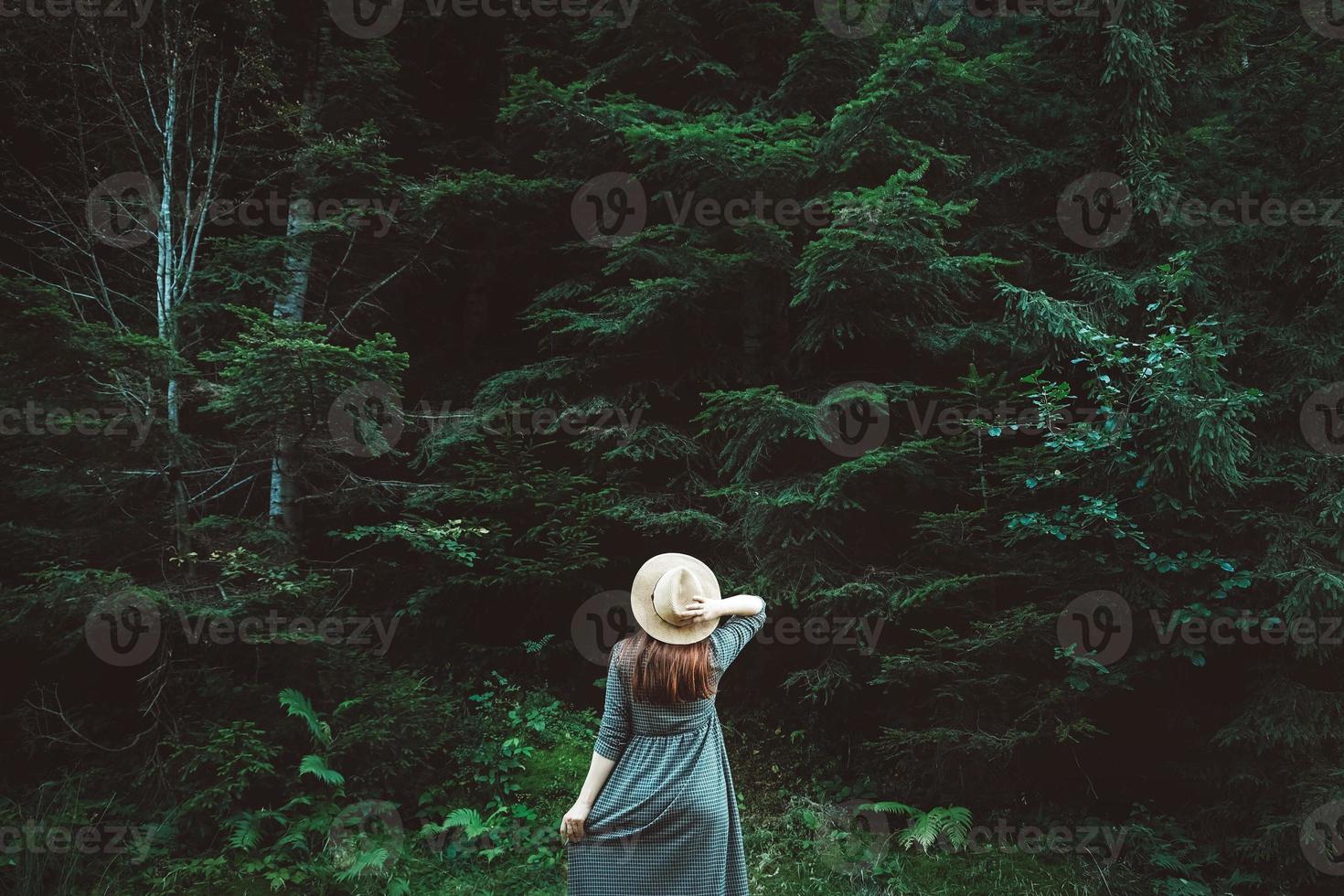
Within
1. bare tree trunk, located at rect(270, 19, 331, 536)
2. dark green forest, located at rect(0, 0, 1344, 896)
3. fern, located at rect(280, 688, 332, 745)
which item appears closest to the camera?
dark green forest, located at rect(0, 0, 1344, 896)

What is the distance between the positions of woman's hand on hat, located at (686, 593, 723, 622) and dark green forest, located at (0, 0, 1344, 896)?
9.74 feet

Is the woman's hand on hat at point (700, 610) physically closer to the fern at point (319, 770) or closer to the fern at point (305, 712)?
the fern at point (319, 770)

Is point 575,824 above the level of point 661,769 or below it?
below

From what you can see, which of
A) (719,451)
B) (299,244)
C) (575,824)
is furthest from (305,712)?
(299,244)

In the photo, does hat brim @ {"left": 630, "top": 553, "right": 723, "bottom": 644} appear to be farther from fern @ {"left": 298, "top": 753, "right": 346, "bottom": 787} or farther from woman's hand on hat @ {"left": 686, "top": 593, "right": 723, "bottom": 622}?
fern @ {"left": 298, "top": 753, "right": 346, "bottom": 787}

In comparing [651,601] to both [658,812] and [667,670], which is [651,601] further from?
[658,812]

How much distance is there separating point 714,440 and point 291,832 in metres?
4.82

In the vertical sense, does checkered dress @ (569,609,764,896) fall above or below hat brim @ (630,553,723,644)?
below

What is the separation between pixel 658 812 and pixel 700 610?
33.0 inches

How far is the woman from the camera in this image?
3010 millimetres

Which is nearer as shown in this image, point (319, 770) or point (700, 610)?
point (700, 610)

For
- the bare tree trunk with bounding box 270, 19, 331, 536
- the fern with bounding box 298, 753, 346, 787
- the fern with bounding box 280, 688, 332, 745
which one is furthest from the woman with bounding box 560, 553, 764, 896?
the bare tree trunk with bounding box 270, 19, 331, 536

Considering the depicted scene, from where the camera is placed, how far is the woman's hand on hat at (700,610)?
3.00m

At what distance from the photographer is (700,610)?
9.91 feet
